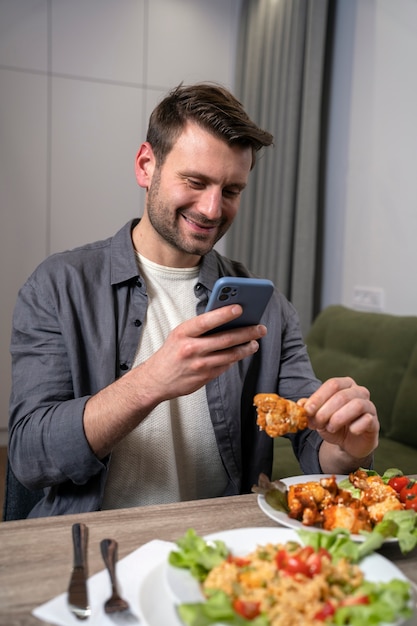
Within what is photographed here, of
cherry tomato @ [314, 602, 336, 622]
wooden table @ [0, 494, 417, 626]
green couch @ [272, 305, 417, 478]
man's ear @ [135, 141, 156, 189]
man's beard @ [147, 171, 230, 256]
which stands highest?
man's ear @ [135, 141, 156, 189]

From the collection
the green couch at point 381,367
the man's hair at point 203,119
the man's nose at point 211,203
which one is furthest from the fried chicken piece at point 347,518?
the green couch at point 381,367

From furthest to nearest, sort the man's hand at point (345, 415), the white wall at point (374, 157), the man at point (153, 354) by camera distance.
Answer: the white wall at point (374, 157)
the man at point (153, 354)
the man's hand at point (345, 415)

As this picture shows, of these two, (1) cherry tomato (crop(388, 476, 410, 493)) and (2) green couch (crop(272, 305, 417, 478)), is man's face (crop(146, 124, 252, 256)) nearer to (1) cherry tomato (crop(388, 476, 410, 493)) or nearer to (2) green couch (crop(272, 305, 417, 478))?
(1) cherry tomato (crop(388, 476, 410, 493))

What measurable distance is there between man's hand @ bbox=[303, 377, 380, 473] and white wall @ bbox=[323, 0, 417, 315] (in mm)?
1810

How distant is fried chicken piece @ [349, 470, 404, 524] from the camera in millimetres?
920

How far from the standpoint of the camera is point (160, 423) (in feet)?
4.81

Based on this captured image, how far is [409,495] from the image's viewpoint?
0.99 m

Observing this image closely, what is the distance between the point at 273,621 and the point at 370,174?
278 cm

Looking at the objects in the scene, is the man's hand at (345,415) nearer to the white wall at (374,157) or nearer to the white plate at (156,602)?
the white plate at (156,602)

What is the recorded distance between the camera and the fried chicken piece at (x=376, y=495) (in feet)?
3.02

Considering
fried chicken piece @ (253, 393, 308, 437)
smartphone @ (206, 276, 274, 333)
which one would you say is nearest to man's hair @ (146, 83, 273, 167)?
smartphone @ (206, 276, 274, 333)

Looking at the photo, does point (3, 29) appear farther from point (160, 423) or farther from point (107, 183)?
point (160, 423)

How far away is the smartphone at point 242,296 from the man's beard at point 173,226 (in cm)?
47

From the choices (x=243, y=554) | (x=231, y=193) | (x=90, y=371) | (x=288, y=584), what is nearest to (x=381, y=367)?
(x=231, y=193)
